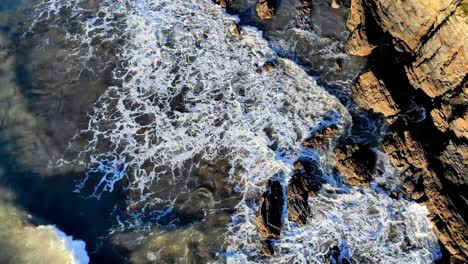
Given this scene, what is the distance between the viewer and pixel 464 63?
1111 inches

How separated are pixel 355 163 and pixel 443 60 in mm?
8866

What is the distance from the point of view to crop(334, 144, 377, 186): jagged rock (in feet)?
96.0

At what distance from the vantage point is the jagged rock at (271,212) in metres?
27.5

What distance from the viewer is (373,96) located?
3120 centimetres

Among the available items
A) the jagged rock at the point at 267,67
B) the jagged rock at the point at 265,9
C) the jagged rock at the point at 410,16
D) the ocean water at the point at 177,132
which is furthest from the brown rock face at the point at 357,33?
the jagged rock at the point at 265,9

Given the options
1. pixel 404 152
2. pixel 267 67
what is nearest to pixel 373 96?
pixel 404 152

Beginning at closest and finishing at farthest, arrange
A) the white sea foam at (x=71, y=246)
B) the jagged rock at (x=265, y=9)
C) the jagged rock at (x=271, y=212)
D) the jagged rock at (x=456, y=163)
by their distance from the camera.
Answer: the white sea foam at (x=71, y=246)
the jagged rock at (x=271, y=212)
the jagged rock at (x=456, y=163)
the jagged rock at (x=265, y=9)

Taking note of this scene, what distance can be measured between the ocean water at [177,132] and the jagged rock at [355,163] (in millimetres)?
665

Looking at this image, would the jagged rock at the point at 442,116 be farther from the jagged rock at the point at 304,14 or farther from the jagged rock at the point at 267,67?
the jagged rock at the point at 304,14

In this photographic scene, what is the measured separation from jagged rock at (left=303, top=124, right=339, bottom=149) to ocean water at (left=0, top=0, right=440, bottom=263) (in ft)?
1.60

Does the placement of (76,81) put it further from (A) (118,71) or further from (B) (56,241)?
(B) (56,241)

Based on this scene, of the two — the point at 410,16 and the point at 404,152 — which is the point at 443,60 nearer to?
the point at 410,16

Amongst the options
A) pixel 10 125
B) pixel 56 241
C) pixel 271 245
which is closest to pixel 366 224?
pixel 271 245

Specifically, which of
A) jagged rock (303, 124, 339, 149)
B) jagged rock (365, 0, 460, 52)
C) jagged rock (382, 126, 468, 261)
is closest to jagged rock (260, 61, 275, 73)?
jagged rock (303, 124, 339, 149)
